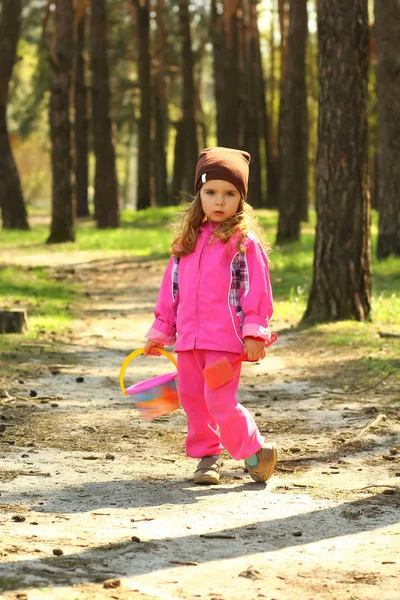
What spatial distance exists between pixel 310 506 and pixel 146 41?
30.6 m

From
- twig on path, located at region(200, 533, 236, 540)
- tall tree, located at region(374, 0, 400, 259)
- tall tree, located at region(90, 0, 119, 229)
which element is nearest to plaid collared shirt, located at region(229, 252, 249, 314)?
twig on path, located at region(200, 533, 236, 540)

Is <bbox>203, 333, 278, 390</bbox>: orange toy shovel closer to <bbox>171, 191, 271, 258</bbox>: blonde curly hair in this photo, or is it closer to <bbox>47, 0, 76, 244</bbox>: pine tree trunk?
<bbox>171, 191, 271, 258</bbox>: blonde curly hair

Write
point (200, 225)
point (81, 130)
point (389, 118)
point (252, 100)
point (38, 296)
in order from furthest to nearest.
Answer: point (252, 100), point (81, 130), point (389, 118), point (38, 296), point (200, 225)

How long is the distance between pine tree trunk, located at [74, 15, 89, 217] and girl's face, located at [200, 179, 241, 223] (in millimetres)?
28839

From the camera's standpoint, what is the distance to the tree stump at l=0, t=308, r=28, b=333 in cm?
1209

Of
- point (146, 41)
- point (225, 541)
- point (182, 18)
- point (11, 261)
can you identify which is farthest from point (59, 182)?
point (225, 541)

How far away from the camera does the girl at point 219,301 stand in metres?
6.10

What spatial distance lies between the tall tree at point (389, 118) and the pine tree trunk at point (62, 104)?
22.7 feet

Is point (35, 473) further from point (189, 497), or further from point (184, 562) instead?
point (184, 562)

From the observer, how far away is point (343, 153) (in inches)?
485

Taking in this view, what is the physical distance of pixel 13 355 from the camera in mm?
10758

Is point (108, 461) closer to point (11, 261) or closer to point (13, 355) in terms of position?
point (13, 355)

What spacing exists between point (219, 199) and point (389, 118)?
14.5 meters

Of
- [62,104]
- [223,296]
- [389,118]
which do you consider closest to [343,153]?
[223,296]
